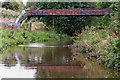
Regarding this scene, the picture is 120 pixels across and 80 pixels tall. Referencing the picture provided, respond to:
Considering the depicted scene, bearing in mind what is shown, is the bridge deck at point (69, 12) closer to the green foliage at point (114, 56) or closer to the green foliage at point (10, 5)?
the green foliage at point (10, 5)

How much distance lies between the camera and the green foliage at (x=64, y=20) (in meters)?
35.4

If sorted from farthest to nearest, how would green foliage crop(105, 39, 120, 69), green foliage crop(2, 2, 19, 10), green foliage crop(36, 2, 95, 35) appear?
green foliage crop(2, 2, 19, 10) < green foliage crop(36, 2, 95, 35) < green foliage crop(105, 39, 120, 69)

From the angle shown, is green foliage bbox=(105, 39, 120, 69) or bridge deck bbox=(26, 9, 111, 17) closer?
green foliage bbox=(105, 39, 120, 69)

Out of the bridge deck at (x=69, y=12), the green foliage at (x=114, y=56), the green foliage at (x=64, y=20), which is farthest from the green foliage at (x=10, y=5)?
the green foliage at (x=114, y=56)

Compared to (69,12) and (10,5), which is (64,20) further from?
(10,5)

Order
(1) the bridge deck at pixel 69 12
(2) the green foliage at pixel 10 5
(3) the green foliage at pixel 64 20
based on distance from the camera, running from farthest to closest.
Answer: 1. (2) the green foliage at pixel 10 5
2. (3) the green foliage at pixel 64 20
3. (1) the bridge deck at pixel 69 12

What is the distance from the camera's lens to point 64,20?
3544cm

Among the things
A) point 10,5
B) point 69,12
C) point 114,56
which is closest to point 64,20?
point 69,12

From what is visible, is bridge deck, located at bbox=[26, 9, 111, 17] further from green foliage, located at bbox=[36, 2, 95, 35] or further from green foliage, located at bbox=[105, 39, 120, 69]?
green foliage, located at bbox=[105, 39, 120, 69]

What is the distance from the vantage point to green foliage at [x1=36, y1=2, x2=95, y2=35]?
3541 centimetres

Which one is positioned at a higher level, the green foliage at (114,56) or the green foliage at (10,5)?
the green foliage at (114,56)

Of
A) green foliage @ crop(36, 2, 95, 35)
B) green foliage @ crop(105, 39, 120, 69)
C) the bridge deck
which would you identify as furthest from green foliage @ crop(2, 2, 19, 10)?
green foliage @ crop(105, 39, 120, 69)

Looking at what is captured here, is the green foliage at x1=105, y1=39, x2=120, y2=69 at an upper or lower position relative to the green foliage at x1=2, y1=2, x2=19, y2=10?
upper

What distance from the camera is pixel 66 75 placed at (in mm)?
6840
